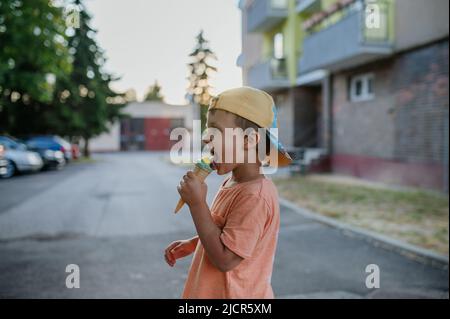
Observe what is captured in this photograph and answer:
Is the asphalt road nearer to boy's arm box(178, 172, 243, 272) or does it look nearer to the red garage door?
boy's arm box(178, 172, 243, 272)

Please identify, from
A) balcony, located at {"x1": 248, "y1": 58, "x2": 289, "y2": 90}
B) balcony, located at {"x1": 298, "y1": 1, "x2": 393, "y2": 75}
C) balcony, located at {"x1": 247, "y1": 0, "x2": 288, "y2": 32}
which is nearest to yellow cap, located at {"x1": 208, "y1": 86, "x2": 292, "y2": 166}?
balcony, located at {"x1": 298, "y1": 1, "x2": 393, "y2": 75}

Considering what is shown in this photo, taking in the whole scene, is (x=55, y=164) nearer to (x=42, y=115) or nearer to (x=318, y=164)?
(x=42, y=115)

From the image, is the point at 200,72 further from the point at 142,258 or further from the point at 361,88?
the point at 361,88

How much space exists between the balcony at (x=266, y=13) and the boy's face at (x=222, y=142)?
18.6 metres

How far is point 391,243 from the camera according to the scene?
586 centimetres

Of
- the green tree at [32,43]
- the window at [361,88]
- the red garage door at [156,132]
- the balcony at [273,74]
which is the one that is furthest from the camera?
the red garage door at [156,132]

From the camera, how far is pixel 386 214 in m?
7.91

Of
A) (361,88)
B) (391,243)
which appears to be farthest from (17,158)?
(391,243)

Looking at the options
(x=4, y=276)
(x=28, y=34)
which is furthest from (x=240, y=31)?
(x=28, y=34)

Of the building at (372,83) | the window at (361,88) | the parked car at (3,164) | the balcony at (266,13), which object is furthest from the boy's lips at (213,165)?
the balcony at (266,13)

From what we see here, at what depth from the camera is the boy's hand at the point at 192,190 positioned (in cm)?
141

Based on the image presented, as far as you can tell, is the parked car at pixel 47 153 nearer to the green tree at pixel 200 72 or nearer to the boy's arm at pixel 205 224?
the green tree at pixel 200 72

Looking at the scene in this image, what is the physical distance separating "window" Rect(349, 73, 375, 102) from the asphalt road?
7.77 metres

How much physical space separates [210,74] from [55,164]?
64.8ft
